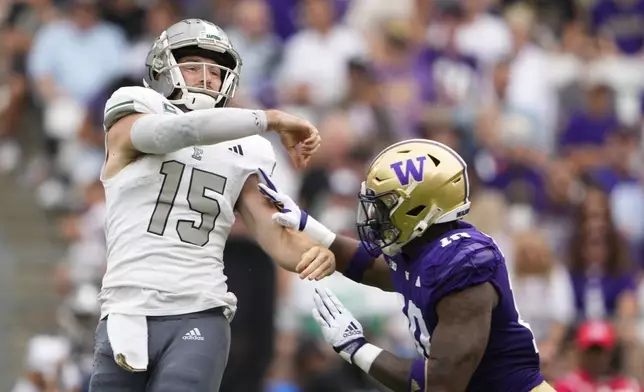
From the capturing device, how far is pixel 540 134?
12.3 m

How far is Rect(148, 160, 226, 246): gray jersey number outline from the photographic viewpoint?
5.62 metres

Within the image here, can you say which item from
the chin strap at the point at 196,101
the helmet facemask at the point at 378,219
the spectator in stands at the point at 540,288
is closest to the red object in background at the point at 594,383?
the spectator in stands at the point at 540,288

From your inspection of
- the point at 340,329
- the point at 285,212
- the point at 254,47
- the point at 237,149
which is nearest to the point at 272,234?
the point at 285,212

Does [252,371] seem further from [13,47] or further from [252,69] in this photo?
[13,47]

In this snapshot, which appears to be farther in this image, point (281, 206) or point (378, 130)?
point (378, 130)

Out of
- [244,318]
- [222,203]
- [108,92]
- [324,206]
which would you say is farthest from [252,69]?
[222,203]

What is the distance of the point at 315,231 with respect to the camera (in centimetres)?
601

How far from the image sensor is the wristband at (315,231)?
19.4 ft

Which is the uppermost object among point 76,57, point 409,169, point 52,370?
point 409,169

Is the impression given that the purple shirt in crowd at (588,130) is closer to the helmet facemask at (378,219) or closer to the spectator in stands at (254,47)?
the spectator in stands at (254,47)

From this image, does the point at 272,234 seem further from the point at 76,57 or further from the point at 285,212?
the point at 76,57

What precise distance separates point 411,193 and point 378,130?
5.81m

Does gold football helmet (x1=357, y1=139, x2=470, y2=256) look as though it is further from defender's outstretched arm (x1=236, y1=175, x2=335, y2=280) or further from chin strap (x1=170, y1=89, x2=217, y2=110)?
chin strap (x1=170, y1=89, x2=217, y2=110)

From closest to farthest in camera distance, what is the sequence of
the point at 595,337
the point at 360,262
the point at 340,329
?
the point at 340,329 < the point at 360,262 < the point at 595,337
